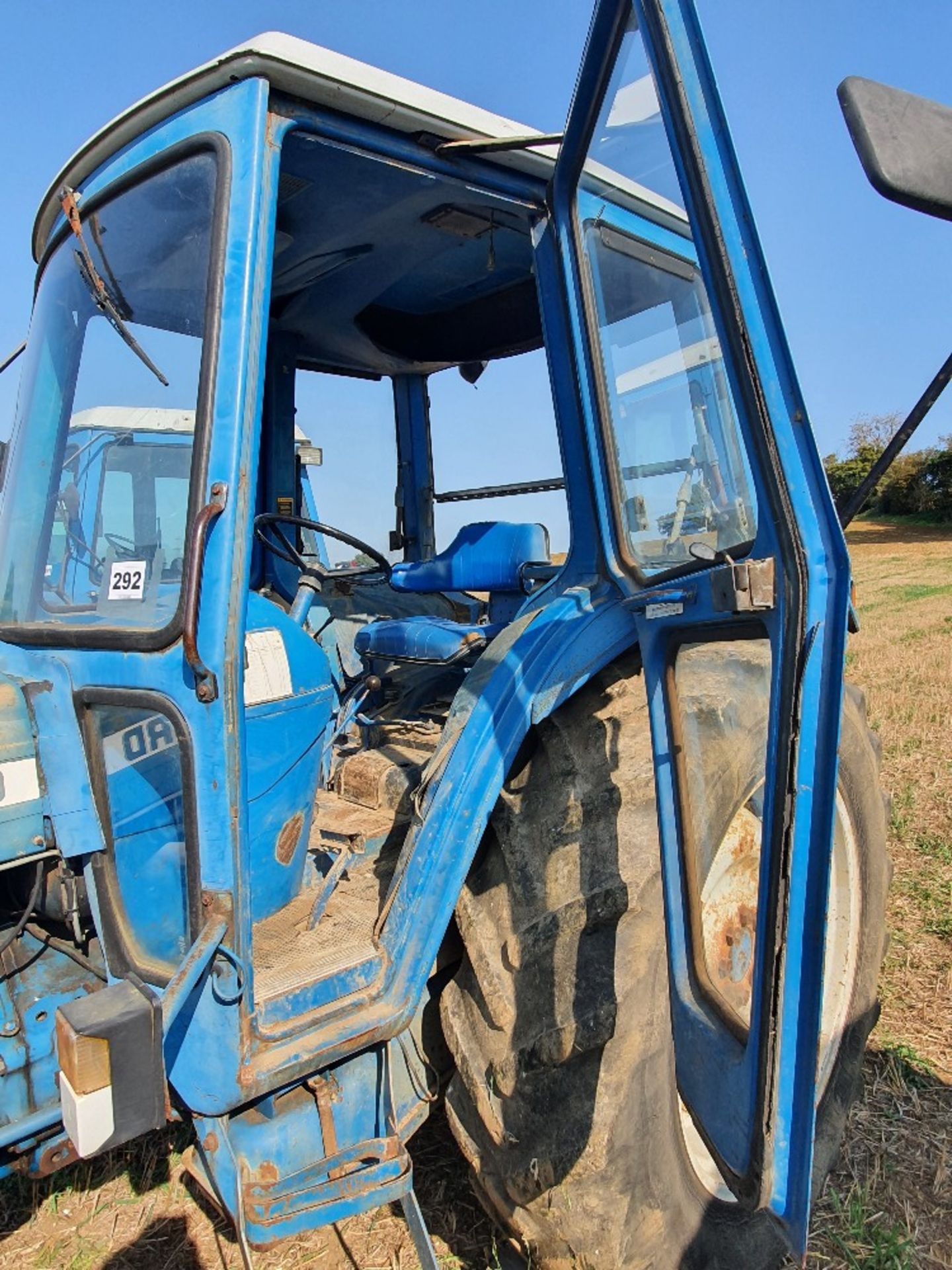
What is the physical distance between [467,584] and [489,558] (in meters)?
0.13

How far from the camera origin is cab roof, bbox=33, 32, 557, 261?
4.82ft

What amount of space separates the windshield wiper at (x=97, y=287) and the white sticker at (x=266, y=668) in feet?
1.68

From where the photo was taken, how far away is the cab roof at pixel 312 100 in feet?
4.82

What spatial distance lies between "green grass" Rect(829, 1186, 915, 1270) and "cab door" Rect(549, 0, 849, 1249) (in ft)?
2.69

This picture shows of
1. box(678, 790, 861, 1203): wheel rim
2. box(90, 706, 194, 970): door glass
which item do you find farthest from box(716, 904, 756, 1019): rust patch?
box(90, 706, 194, 970): door glass

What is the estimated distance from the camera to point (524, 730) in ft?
5.58

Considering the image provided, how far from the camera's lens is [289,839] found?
6.01 ft

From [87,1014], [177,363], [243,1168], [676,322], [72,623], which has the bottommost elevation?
[243,1168]

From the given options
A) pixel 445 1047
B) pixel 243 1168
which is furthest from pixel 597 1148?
pixel 243 1168

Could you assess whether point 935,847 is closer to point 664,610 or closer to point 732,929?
point 732,929

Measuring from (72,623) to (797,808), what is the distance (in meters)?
1.28

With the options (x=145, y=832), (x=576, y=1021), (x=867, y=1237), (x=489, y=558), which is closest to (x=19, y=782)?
(x=145, y=832)

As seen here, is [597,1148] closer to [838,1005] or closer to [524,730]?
[524,730]

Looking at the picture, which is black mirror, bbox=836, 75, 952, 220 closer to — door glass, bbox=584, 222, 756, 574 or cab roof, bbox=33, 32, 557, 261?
door glass, bbox=584, 222, 756, 574
